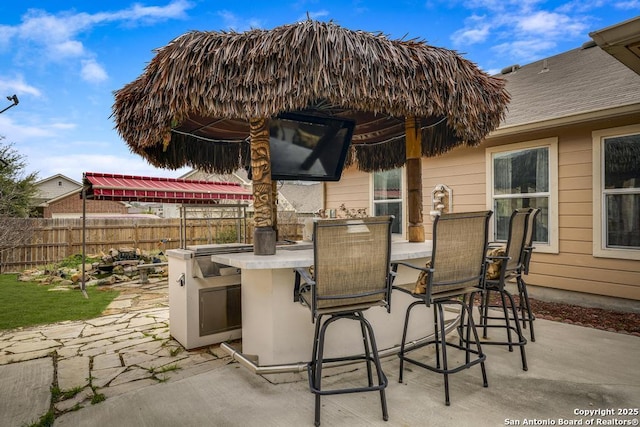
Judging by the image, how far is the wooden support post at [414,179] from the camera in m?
4.14

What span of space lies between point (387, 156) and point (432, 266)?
3398 mm

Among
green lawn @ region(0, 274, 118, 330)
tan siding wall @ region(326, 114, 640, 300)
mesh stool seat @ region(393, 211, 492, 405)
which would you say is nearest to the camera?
mesh stool seat @ region(393, 211, 492, 405)

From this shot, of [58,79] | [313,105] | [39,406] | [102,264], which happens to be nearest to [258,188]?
[313,105]

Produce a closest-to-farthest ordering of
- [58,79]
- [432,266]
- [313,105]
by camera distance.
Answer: [432,266] → [313,105] → [58,79]

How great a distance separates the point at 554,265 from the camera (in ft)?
18.4

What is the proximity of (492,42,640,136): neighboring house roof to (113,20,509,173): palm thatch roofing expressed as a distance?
96.6 inches

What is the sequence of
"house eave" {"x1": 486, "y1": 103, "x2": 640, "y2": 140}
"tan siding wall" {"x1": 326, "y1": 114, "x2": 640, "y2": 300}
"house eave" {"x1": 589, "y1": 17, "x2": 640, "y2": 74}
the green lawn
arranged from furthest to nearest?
1. the green lawn
2. "tan siding wall" {"x1": 326, "y1": 114, "x2": 640, "y2": 300}
3. "house eave" {"x1": 486, "y1": 103, "x2": 640, "y2": 140}
4. "house eave" {"x1": 589, "y1": 17, "x2": 640, "y2": 74}

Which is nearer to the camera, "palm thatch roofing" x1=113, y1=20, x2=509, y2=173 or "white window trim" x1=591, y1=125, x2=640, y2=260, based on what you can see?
"palm thatch roofing" x1=113, y1=20, x2=509, y2=173

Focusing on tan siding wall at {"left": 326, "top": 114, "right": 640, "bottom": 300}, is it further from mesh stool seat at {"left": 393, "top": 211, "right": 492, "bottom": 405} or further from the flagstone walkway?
the flagstone walkway

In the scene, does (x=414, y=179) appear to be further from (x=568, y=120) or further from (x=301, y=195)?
(x=301, y=195)

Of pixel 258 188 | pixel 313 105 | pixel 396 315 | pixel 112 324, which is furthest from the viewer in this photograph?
pixel 112 324

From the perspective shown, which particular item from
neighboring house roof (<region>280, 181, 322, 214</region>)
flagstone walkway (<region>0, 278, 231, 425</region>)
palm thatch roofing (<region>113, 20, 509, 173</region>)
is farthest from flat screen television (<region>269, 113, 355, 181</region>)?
neighboring house roof (<region>280, 181, 322, 214</region>)

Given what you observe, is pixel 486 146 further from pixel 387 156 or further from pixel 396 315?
pixel 396 315

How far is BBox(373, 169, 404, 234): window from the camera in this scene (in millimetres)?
7777
